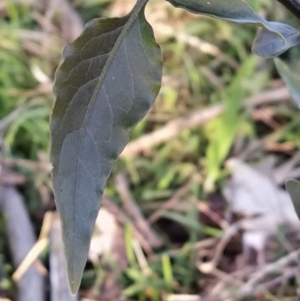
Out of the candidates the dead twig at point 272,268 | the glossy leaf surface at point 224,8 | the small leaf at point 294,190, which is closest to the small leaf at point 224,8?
the glossy leaf surface at point 224,8

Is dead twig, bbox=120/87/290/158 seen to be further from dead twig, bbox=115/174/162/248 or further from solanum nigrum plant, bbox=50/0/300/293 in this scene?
solanum nigrum plant, bbox=50/0/300/293

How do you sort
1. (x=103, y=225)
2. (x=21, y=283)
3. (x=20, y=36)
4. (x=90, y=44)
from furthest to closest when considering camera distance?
(x=20, y=36) < (x=103, y=225) < (x=21, y=283) < (x=90, y=44)

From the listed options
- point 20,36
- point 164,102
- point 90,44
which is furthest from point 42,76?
point 90,44

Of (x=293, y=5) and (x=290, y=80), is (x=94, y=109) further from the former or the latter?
(x=290, y=80)

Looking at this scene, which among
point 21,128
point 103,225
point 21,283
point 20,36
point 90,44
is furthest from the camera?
point 20,36

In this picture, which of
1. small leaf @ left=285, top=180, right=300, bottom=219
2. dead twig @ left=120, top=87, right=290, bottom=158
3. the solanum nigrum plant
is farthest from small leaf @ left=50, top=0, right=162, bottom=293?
dead twig @ left=120, top=87, right=290, bottom=158

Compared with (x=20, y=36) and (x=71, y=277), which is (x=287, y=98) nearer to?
(x=20, y=36)

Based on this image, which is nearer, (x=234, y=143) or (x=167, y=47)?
(x=234, y=143)

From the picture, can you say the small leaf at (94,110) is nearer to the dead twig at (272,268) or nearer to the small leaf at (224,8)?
the small leaf at (224,8)
